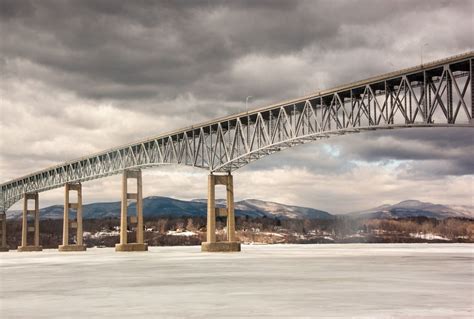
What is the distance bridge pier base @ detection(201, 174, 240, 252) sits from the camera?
85.5 m

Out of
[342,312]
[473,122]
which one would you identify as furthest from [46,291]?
[473,122]

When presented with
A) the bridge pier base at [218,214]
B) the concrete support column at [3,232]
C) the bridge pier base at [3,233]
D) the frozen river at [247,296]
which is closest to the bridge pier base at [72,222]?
the bridge pier base at [3,233]

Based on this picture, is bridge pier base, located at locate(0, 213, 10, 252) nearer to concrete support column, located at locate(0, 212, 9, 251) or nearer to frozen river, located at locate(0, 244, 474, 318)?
concrete support column, located at locate(0, 212, 9, 251)

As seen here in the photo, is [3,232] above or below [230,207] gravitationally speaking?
below

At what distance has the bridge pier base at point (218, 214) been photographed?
281ft

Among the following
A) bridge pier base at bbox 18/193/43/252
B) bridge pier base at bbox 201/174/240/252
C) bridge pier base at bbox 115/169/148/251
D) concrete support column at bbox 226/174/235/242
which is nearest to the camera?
bridge pier base at bbox 201/174/240/252

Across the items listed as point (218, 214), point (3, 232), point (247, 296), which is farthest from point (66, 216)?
point (247, 296)

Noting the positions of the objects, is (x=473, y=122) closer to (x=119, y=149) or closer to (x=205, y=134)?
(x=205, y=134)

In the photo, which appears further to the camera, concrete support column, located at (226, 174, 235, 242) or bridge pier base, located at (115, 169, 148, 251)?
bridge pier base, located at (115, 169, 148, 251)

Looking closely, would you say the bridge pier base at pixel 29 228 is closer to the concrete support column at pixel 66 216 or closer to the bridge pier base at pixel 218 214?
the concrete support column at pixel 66 216

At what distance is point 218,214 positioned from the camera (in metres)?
85.9

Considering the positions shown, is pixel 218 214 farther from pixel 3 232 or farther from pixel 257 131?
pixel 3 232

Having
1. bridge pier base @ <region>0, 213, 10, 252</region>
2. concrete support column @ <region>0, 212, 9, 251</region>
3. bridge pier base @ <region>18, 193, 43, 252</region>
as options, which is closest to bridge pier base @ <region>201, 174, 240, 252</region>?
bridge pier base @ <region>18, 193, 43, 252</region>

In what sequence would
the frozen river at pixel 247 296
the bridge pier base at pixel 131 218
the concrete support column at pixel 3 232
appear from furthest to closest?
the concrete support column at pixel 3 232, the bridge pier base at pixel 131 218, the frozen river at pixel 247 296
